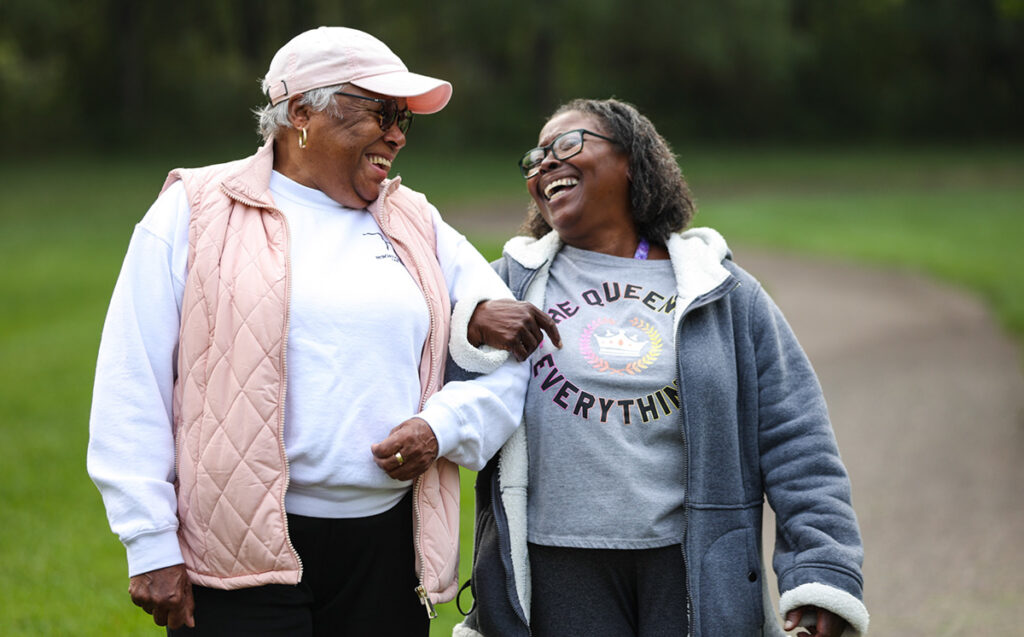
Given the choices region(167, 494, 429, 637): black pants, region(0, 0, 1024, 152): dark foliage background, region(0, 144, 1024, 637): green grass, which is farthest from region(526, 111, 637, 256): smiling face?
region(0, 0, 1024, 152): dark foliage background

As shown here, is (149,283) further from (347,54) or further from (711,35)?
(711,35)

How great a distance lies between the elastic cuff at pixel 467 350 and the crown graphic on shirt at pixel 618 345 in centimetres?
28

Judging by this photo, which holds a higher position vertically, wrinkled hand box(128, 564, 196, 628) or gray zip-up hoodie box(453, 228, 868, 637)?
gray zip-up hoodie box(453, 228, 868, 637)

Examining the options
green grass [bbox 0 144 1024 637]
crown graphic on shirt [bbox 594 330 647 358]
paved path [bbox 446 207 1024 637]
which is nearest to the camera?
crown graphic on shirt [bbox 594 330 647 358]

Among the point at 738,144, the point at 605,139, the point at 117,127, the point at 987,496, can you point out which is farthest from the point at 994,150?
the point at 605,139

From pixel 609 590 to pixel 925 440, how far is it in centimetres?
559

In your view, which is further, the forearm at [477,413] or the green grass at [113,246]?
the green grass at [113,246]

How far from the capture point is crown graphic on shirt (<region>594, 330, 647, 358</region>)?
9.88 ft

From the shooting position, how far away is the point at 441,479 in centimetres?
288

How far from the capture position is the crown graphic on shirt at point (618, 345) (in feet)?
9.88

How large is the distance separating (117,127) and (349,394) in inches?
1125

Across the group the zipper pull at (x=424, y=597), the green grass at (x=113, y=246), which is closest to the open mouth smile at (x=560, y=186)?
the zipper pull at (x=424, y=597)

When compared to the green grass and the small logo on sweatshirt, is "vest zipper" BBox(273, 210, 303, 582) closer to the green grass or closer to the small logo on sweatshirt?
the small logo on sweatshirt

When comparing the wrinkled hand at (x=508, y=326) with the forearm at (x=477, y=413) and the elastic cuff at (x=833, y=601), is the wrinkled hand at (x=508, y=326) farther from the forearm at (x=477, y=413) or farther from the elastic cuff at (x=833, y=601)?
the elastic cuff at (x=833, y=601)
